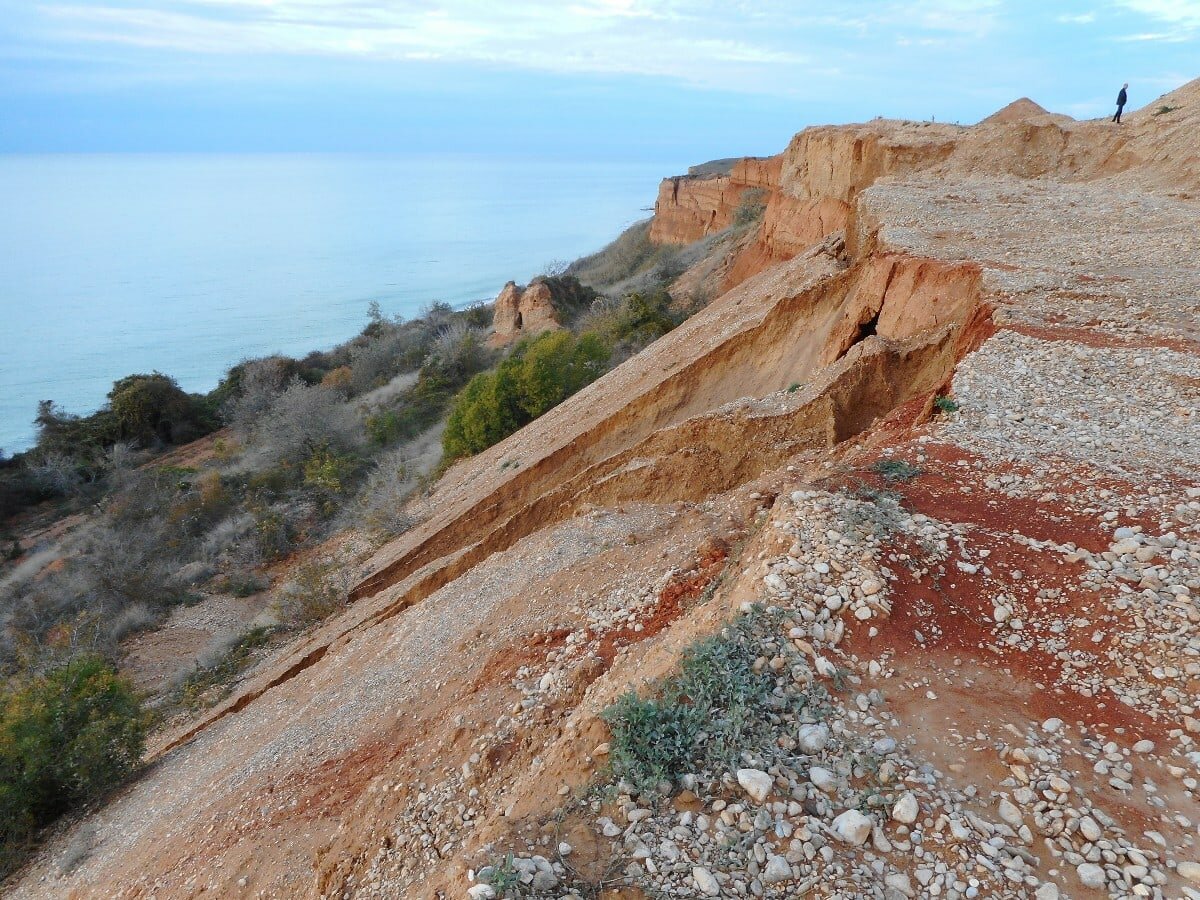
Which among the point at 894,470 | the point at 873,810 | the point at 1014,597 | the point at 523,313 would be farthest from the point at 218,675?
the point at 523,313

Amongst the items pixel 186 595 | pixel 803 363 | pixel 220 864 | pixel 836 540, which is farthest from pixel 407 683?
pixel 186 595

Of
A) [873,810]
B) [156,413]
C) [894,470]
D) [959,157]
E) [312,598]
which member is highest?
[959,157]

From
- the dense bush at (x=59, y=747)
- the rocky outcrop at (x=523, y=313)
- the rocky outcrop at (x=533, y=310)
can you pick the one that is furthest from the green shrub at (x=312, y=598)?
the rocky outcrop at (x=523, y=313)

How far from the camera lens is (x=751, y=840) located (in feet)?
10.3

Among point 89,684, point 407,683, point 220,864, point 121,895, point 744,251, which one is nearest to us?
point 220,864

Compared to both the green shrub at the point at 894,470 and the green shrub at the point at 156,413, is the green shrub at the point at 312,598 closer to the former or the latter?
the green shrub at the point at 894,470

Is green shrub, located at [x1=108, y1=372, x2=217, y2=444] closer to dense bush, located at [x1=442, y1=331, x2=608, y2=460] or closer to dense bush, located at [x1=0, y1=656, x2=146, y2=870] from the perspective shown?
dense bush, located at [x1=442, y1=331, x2=608, y2=460]

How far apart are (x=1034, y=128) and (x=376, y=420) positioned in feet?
68.6

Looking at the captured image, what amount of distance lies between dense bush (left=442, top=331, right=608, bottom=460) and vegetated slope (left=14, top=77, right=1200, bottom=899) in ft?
25.2

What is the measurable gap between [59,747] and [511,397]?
13.2 metres

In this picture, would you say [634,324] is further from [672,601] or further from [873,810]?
[873,810]

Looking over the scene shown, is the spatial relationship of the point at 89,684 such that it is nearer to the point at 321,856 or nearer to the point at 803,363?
the point at 321,856

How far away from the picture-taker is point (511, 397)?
65.5 ft

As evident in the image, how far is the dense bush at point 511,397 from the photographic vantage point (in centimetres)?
1952
